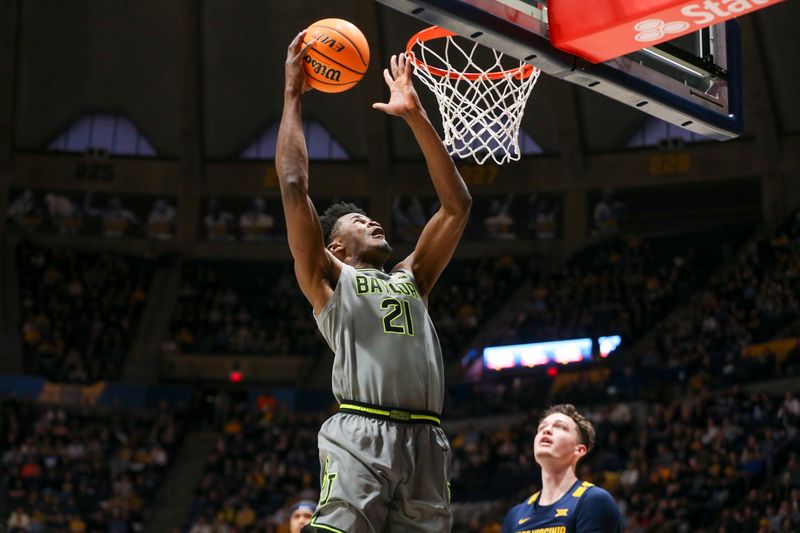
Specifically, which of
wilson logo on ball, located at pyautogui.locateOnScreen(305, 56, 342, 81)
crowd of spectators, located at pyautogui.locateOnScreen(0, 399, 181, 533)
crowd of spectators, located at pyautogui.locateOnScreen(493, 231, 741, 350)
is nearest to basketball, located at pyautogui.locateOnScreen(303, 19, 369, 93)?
wilson logo on ball, located at pyautogui.locateOnScreen(305, 56, 342, 81)

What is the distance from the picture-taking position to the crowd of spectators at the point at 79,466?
18.0 meters

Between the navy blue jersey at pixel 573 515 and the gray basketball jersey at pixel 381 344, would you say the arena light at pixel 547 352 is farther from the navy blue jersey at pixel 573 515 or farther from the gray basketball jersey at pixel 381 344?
the gray basketball jersey at pixel 381 344

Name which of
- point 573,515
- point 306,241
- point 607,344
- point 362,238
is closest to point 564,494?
point 573,515

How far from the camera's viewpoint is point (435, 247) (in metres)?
4.41

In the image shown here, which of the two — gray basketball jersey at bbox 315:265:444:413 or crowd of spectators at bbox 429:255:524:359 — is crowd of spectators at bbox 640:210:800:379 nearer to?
crowd of spectators at bbox 429:255:524:359

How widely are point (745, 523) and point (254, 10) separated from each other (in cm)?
1521

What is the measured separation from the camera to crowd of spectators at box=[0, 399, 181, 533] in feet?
59.0

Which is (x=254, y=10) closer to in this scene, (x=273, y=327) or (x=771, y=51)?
(x=273, y=327)

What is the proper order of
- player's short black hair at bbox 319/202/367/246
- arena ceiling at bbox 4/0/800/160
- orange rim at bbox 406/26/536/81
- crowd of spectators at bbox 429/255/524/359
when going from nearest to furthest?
player's short black hair at bbox 319/202/367/246
orange rim at bbox 406/26/536/81
arena ceiling at bbox 4/0/800/160
crowd of spectators at bbox 429/255/524/359

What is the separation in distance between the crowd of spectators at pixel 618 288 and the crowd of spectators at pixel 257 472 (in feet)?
17.2

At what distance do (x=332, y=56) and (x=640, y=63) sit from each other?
1.57 m

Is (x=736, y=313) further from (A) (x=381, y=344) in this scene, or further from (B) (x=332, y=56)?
(A) (x=381, y=344)

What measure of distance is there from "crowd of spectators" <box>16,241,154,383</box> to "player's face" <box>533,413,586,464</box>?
756 inches

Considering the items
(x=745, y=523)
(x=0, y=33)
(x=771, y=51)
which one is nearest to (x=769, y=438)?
(x=745, y=523)
